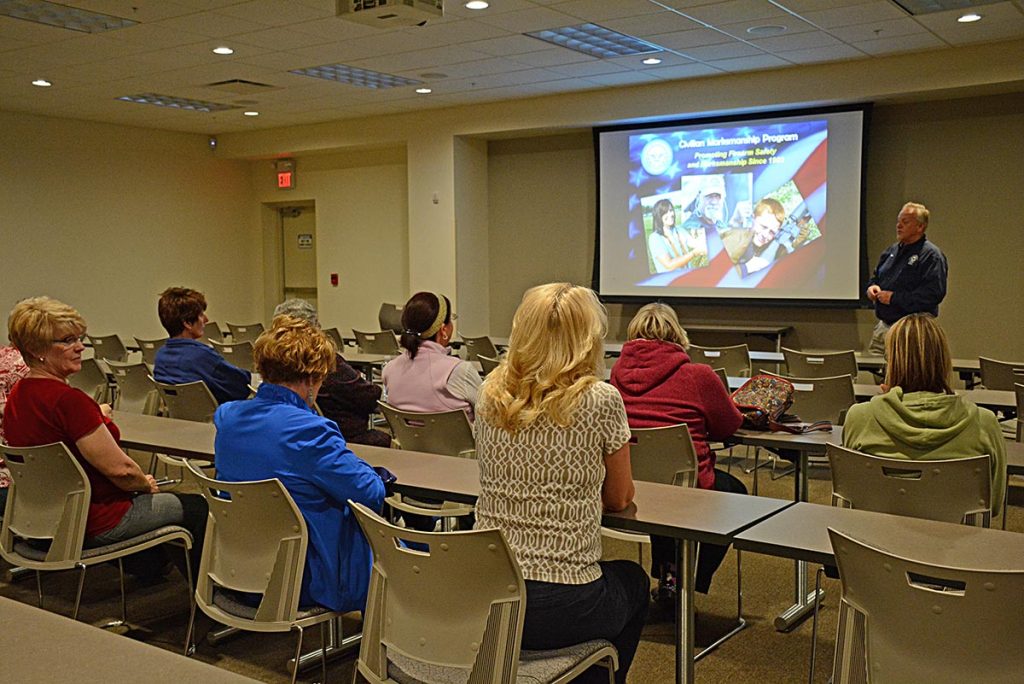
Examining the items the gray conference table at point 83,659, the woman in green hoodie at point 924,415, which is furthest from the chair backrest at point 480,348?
the gray conference table at point 83,659

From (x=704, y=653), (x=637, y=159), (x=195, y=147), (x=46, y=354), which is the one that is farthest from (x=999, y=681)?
(x=195, y=147)

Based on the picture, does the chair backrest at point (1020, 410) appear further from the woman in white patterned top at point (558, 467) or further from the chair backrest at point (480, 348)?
the chair backrest at point (480, 348)

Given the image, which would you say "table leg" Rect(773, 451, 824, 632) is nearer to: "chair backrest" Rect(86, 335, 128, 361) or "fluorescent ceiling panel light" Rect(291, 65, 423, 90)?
"fluorescent ceiling panel light" Rect(291, 65, 423, 90)

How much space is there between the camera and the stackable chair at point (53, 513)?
10.5 ft

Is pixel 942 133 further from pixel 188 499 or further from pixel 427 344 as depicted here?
pixel 188 499

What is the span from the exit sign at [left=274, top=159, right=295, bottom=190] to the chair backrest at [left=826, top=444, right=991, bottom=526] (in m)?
10.9

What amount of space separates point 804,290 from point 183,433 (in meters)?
6.64

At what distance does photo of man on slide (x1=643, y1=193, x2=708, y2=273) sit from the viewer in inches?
384

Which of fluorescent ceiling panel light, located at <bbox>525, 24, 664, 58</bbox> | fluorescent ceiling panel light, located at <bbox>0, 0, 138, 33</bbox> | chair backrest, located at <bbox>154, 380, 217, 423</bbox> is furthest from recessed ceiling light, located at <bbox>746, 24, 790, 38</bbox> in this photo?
chair backrest, located at <bbox>154, 380, 217, 423</bbox>

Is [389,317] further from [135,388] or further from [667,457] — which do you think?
[667,457]

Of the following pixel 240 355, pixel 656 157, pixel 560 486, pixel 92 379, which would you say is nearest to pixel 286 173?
pixel 656 157

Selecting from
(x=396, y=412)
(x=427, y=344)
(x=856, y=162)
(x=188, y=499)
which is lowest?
(x=188, y=499)

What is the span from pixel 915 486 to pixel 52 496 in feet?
8.93

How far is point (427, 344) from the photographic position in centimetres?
420
